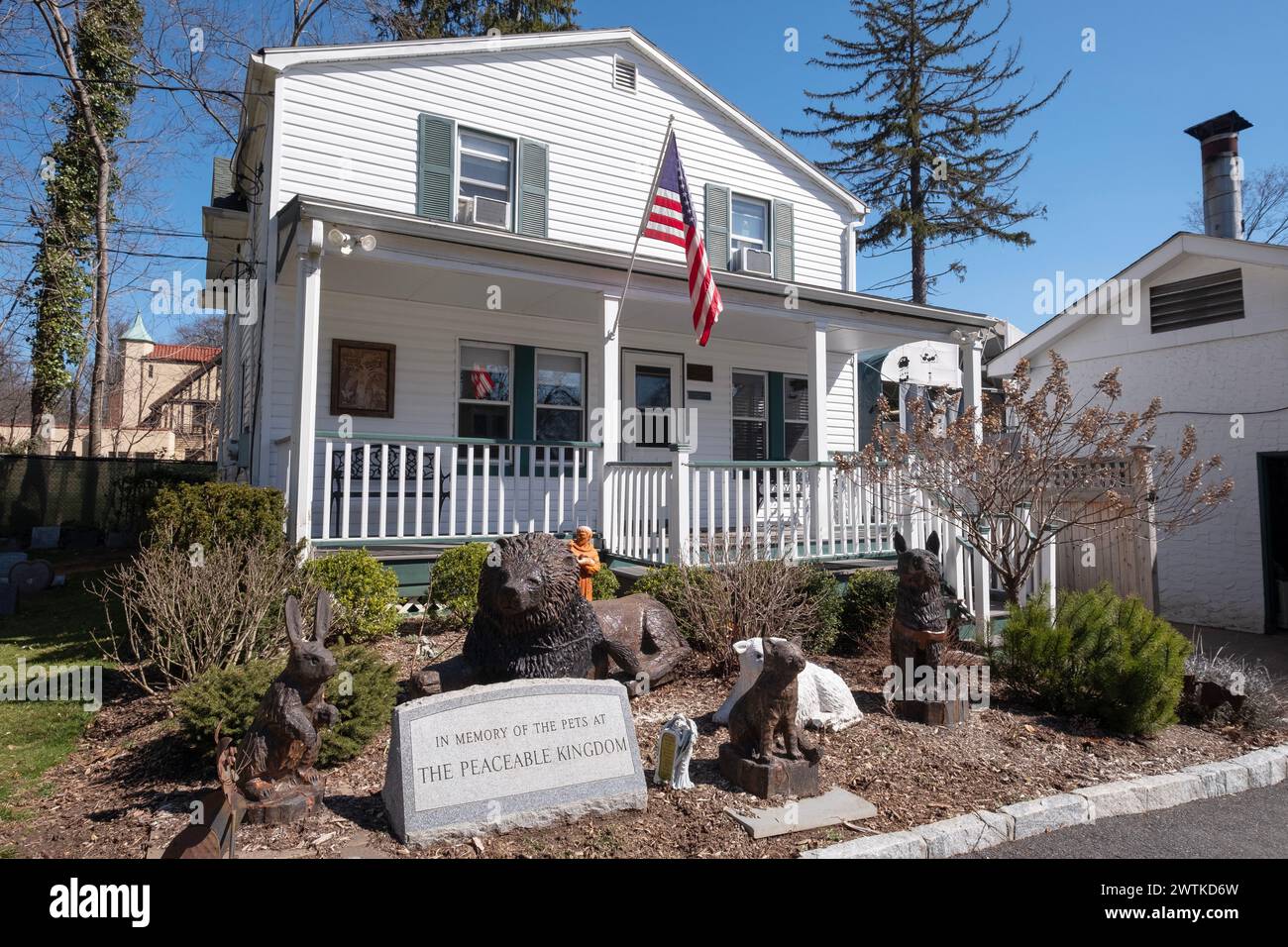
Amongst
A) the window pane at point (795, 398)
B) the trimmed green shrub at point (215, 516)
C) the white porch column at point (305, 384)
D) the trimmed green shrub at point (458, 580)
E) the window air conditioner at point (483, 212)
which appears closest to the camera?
the trimmed green shrub at point (215, 516)

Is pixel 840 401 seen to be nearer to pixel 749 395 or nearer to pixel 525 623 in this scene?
pixel 749 395

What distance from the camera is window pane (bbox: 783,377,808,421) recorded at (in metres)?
13.0

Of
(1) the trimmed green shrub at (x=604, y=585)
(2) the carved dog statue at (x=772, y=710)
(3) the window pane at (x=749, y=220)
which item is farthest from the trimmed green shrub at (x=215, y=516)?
(3) the window pane at (x=749, y=220)

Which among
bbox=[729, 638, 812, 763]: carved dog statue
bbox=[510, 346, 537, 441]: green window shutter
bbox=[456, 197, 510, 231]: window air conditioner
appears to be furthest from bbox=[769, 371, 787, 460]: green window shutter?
bbox=[729, 638, 812, 763]: carved dog statue

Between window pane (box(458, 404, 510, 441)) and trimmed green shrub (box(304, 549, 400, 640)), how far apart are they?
4231 millimetres

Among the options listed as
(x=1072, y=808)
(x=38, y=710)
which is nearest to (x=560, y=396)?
(x=38, y=710)

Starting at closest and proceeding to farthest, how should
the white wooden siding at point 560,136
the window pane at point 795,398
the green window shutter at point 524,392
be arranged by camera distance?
the white wooden siding at point 560,136 → the green window shutter at point 524,392 → the window pane at point 795,398

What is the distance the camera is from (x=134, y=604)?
513 centimetres

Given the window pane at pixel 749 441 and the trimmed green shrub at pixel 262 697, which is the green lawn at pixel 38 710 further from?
the window pane at pixel 749 441

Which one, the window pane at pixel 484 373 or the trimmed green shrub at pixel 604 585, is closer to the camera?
the trimmed green shrub at pixel 604 585

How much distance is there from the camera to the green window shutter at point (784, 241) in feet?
42.4

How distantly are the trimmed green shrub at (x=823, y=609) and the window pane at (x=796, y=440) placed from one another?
6.48m
